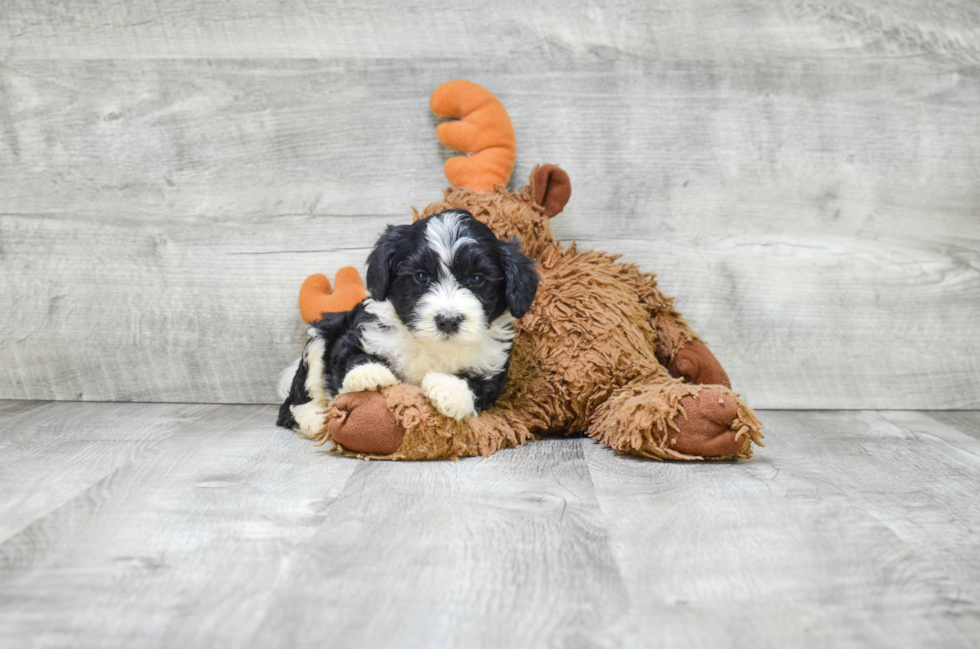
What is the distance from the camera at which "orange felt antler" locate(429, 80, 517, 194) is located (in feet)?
7.28

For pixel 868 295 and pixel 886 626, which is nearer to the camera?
pixel 886 626

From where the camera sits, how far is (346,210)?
2.40 metres

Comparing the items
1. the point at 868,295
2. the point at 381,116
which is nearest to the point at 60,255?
the point at 381,116

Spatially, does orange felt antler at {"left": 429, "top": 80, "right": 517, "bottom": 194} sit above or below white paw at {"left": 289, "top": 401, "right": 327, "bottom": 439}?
above

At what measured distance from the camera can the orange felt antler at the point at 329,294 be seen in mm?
2268

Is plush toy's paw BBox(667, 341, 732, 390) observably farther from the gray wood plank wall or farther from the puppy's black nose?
the puppy's black nose

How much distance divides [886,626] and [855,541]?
1.01 feet

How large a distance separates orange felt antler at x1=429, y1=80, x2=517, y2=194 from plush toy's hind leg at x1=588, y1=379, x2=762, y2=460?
2.72 feet

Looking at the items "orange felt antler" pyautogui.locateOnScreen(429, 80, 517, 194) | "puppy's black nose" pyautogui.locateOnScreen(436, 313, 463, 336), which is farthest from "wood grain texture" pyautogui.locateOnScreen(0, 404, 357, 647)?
"orange felt antler" pyautogui.locateOnScreen(429, 80, 517, 194)

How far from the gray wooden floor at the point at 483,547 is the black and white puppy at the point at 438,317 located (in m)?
0.19

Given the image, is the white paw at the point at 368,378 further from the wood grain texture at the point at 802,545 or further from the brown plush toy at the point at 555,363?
the wood grain texture at the point at 802,545

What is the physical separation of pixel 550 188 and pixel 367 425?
2.91 feet

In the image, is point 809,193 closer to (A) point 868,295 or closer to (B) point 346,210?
(A) point 868,295

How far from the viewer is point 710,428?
67.9 inches
